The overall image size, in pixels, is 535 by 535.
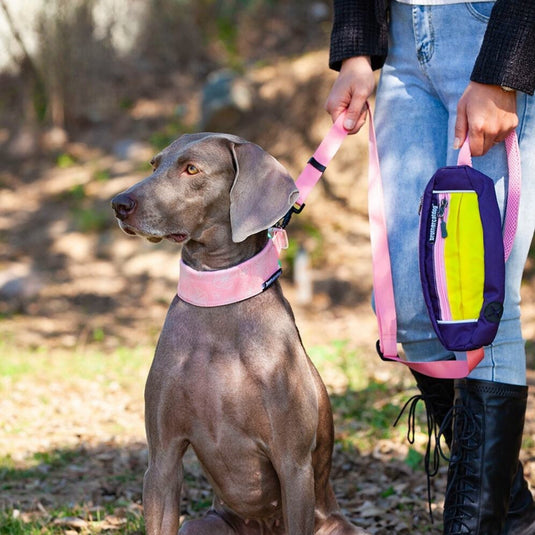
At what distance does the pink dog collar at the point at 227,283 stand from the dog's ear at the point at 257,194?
0.37 feet

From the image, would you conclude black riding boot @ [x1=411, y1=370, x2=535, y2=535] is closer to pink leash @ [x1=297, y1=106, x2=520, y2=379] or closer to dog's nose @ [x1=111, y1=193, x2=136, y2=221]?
pink leash @ [x1=297, y1=106, x2=520, y2=379]

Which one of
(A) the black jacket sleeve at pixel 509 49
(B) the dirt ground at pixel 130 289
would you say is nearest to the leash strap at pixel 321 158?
(A) the black jacket sleeve at pixel 509 49

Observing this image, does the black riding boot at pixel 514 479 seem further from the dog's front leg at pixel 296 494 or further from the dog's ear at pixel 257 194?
the dog's ear at pixel 257 194

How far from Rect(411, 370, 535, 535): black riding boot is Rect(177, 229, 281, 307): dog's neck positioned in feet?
2.36

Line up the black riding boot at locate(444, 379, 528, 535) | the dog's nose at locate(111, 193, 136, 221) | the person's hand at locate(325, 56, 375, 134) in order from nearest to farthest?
the dog's nose at locate(111, 193, 136, 221)
the black riding boot at locate(444, 379, 528, 535)
the person's hand at locate(325, 56, 375, 134)

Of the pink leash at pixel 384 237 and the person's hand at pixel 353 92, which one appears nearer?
the pink leash at pixel 384 237

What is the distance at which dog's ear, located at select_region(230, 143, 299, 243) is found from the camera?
2469 millimetres

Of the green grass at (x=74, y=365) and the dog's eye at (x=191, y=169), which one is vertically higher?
the dog's eye at (x=191, y=169)


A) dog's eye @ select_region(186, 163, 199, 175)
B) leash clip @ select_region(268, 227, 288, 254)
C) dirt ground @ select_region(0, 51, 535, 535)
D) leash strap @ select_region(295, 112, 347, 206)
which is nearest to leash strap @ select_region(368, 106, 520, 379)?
leash strap @ select_region(295, 112, 347, 206)

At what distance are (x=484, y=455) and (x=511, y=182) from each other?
876 mm

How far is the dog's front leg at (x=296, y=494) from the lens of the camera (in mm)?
2473

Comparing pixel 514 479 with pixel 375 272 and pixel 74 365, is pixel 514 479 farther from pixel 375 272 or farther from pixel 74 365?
pixel 74 365

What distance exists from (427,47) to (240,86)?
9.21 meters

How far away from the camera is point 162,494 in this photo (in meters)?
2.50
